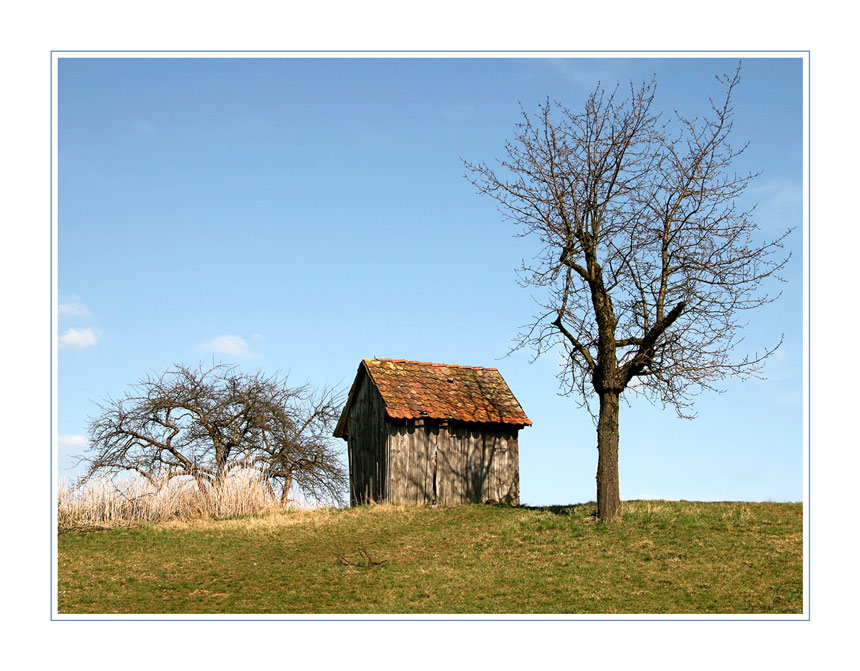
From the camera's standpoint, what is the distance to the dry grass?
83.0ft

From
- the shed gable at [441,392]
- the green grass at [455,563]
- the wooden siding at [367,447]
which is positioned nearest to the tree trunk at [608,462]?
the green grass at [455,563]

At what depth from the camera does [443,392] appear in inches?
1176

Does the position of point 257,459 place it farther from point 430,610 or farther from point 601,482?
point 430,610

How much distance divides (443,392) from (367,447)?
337 cm

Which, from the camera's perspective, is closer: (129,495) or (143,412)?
(129,495)

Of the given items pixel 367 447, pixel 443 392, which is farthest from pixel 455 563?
pixel 443 392

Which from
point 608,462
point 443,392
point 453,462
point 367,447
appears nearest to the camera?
point 608,462

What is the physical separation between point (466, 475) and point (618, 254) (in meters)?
10.1

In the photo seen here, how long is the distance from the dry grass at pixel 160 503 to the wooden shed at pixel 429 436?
10.6 ft

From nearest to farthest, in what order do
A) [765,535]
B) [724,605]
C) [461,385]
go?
[724,605], [765,535], [461,385]

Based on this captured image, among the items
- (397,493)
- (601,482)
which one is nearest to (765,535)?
(601,482)

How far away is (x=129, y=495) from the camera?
26172mm

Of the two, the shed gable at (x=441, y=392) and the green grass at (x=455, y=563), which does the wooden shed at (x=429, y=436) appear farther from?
the green grass at (x=455, y=563)

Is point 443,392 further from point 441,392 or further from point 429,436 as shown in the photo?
point 429,436
